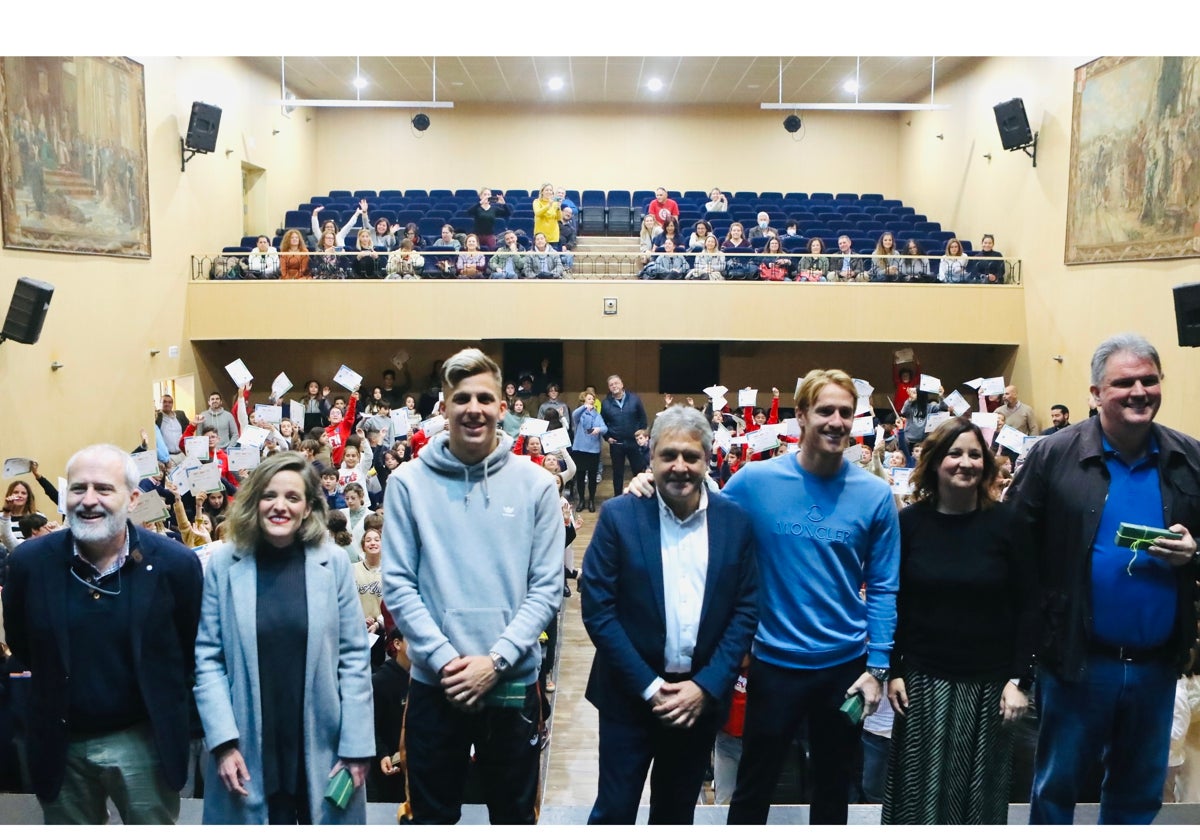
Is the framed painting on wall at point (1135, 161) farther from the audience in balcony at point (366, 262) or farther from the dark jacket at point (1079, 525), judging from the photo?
the audience in balcony at point (366, 262)

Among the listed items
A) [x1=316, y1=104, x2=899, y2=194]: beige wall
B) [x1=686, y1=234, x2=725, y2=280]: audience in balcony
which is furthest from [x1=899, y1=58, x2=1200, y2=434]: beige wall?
[x1=686, y1=234, x2=725, y2=280]: audience in balcony

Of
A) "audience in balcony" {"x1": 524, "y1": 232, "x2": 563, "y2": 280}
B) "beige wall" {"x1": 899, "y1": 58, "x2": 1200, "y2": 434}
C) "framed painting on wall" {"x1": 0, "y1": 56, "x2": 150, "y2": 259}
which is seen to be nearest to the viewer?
"framed painting on wall" {"x1": 0, "y1": 56, "x2": 150, "y2": 259}

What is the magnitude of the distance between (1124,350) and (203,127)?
12.7 metres

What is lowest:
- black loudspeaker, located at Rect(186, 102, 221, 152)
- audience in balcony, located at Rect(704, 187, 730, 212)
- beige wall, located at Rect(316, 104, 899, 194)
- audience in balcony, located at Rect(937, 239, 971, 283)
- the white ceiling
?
audience in balcony, located at Rect(937, 239, 971, 283)

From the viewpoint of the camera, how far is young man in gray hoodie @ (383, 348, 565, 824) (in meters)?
2.49

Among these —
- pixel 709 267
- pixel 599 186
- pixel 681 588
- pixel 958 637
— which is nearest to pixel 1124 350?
pixel 958 637

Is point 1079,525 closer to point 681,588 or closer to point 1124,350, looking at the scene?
point 1124,350

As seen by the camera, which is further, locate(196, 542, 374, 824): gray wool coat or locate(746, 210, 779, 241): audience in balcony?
locate(746, 210, 779, 241): audience in balcony

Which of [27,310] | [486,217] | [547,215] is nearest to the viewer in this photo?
[27,310]

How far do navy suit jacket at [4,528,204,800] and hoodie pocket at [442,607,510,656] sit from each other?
0.74 metres

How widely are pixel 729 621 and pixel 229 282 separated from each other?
39.8ft

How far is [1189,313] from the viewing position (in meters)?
7.24

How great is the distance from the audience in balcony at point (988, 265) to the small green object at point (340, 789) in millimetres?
12310

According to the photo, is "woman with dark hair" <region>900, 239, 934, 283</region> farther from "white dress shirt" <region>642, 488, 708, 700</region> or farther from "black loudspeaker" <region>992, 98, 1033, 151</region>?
"white dress shirt" <region>642, 488, 708, 700</region>
